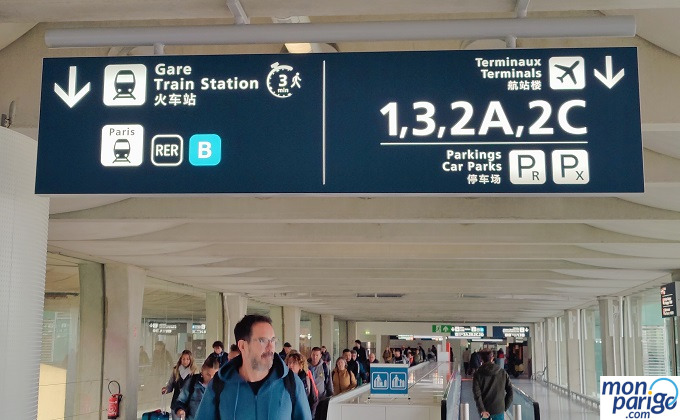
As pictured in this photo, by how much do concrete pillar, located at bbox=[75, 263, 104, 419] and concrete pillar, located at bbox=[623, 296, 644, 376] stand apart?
18846 millimetres

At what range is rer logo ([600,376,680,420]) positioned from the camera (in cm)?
799

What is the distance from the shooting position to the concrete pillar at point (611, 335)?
2883 cm

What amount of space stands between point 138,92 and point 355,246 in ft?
45.1

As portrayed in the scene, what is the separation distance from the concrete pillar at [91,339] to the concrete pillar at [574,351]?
25.5 m

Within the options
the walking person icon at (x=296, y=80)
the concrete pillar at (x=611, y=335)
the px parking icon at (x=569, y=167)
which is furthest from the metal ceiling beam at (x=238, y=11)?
the concrete pillar at (x=611, y=335)

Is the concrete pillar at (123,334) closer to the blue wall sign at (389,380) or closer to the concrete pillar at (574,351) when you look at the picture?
the blue wall sign at (389,380)

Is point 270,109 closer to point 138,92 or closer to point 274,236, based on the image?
point 138,92

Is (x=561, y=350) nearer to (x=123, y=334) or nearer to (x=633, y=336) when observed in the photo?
(x=633, y=336)

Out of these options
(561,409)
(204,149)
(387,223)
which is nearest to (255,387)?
(204,149)

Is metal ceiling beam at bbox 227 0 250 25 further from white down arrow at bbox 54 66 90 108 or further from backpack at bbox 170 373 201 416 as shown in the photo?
backpack at bbox 170 373 201 416

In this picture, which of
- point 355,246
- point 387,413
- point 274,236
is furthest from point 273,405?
point 355,246

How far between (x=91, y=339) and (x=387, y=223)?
9.25 meters

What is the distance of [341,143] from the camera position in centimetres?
474

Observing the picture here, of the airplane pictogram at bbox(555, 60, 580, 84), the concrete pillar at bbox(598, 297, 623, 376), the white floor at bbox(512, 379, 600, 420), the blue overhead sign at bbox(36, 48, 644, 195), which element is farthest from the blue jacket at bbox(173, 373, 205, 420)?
the concrete pillar at bbox(598, 297, 623, 376)
